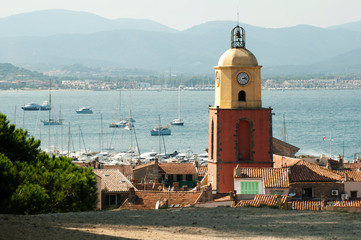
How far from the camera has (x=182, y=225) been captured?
60.0 feet

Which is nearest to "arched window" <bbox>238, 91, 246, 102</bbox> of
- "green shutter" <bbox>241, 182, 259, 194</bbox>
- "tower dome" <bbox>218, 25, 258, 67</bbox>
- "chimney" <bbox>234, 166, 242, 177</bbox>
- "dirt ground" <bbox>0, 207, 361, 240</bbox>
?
"tower dome" <bbox>218, 25, 258, 67</bbox>

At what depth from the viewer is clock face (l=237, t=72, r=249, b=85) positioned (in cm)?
3978

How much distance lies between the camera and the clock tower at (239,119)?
3972cm

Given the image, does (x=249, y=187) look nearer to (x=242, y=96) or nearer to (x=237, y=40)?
(x=242, y=96)

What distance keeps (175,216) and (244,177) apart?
16.6 m

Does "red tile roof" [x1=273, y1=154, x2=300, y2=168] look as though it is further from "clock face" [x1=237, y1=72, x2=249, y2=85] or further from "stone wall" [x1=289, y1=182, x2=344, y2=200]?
"stone wall" [x1=289, y1=182, x2=344, y2=200]

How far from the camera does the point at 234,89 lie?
131 ft

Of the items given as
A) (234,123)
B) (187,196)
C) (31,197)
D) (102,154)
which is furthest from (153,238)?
(102,154)

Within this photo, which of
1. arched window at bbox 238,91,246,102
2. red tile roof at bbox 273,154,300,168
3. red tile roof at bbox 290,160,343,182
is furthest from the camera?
red tile roof at bbox 273,154,300,168

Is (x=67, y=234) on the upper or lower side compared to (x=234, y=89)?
lower

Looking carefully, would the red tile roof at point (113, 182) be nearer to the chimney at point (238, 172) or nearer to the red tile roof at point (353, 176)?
the chimney at point (238, 172)

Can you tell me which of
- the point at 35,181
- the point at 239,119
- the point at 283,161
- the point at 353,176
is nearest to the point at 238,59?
the point at 239,119

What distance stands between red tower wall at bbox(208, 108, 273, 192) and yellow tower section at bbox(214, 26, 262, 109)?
480 mm

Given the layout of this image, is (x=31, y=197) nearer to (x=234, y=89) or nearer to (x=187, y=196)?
(x=187, y=196)
